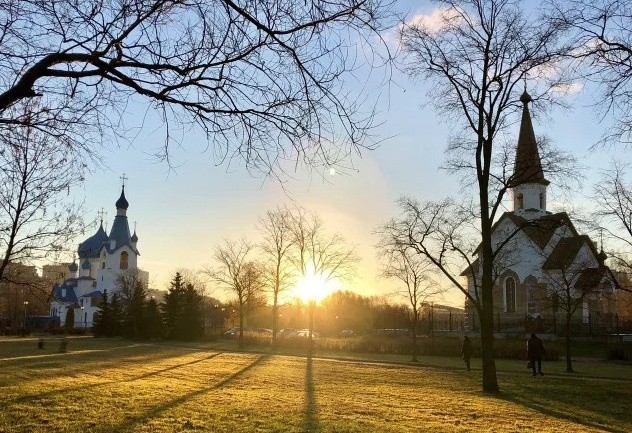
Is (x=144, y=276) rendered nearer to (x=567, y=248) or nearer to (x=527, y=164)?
(x=567, y=248)

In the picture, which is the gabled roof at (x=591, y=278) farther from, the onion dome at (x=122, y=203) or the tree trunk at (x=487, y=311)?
the onion dome at (x=122, y=203)

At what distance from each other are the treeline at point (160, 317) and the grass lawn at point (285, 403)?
36.5 m

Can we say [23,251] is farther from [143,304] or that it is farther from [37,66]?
[143,304]

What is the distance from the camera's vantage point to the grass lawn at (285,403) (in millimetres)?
10625

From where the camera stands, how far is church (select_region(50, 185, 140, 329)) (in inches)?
3312

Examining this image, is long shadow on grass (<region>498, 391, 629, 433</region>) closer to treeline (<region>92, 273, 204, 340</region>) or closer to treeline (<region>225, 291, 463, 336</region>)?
treeline (<region>92, 273, 204, 340</region>)

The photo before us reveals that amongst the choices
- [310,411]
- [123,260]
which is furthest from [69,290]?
[310,411]

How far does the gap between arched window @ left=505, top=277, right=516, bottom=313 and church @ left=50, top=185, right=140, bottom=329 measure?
52.8 metres

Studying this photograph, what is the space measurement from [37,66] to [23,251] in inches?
744

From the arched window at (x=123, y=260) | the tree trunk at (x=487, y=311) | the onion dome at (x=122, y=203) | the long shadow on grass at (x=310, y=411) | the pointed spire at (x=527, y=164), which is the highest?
the onion dome at (x=122, y=203)

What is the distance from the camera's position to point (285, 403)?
13797 mm

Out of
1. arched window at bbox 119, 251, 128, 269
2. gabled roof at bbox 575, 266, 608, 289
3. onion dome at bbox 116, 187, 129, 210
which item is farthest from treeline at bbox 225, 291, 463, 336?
gabled roof at bbox 575, 266, 608, 289

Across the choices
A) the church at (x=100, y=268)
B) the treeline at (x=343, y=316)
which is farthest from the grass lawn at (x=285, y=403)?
the church at (x=100, y=268)

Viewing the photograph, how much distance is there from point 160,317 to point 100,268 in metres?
30.4
